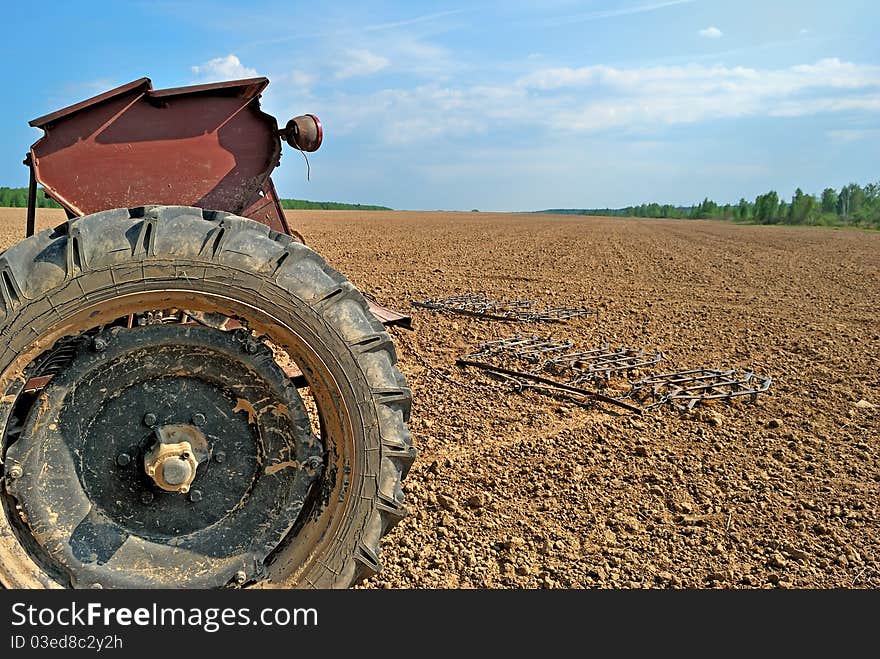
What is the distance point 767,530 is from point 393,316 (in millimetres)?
2203

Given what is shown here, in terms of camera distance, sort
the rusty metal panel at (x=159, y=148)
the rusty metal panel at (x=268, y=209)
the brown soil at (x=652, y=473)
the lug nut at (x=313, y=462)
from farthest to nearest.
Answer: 1. the rusty metal panel at (x=268, y=209)
2. the brown soil at (x=652, y=473)
3. the rusty metal panel at (x=159, y=148)
4. the lug nut at (x=313, y=462)

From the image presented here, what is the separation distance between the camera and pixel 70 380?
182 cm

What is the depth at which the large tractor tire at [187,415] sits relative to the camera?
5.82 ft

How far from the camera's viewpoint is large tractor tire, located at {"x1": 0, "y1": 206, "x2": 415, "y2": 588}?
1.77 metres

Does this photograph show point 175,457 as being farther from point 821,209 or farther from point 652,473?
point 821,209

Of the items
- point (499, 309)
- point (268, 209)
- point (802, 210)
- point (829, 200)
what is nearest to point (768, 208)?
point (802, 210)

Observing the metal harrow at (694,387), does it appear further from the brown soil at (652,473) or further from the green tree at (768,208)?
the green tree at (768,208)

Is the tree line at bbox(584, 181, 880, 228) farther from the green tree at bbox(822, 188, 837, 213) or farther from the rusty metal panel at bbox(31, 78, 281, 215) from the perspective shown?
the rusty metal panel at bbox(31, 78, 281, 215)

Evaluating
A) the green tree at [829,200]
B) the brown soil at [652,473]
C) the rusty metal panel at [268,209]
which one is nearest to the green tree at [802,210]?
the green tree at [829,200]

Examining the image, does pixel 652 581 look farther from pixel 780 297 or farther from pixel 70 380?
pixel 780 297

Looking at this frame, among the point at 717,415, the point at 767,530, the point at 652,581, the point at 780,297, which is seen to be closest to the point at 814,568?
the point at 767,530

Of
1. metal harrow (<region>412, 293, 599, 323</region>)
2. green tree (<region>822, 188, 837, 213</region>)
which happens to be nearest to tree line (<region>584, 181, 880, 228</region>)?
green tree (<region>822, 188, 837, 213</region>)

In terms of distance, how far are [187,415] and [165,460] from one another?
0.16 metres

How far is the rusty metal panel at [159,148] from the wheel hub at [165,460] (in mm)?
1132
